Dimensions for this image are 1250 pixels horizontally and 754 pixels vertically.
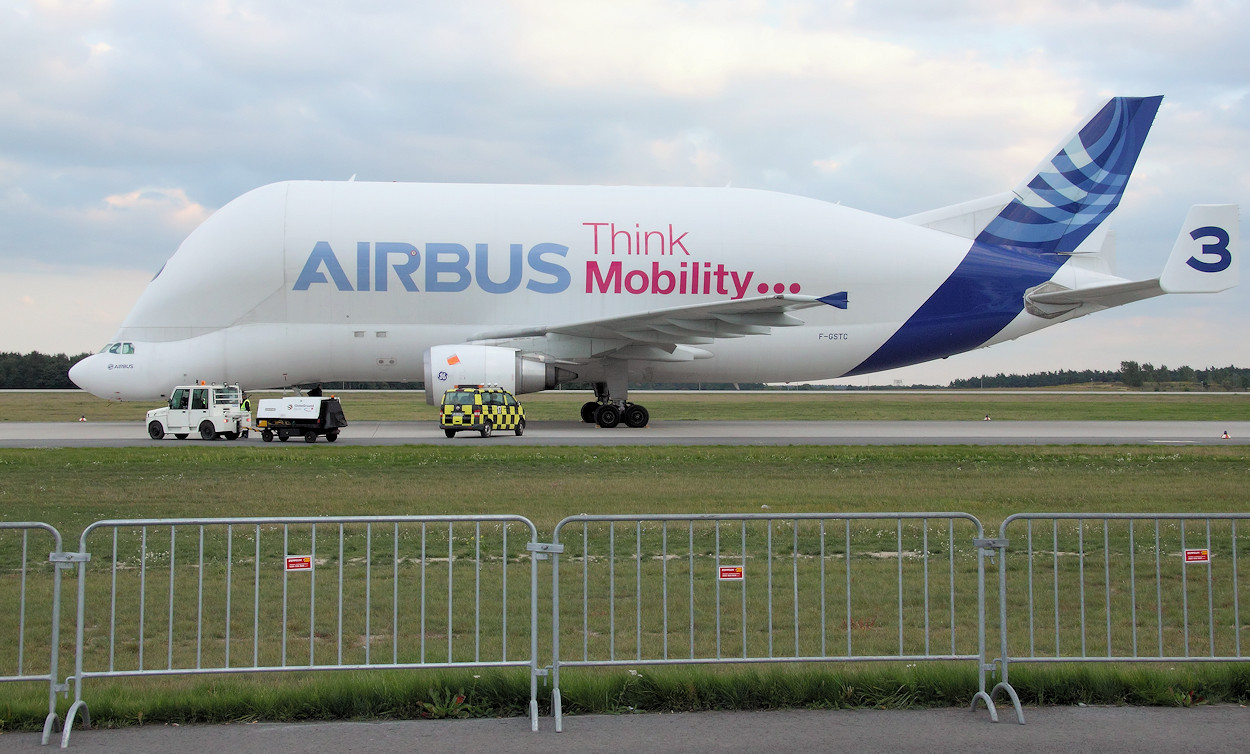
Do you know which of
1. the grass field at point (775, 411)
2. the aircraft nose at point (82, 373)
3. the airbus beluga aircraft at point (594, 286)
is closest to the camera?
the aircraft nose at point (82, 373)

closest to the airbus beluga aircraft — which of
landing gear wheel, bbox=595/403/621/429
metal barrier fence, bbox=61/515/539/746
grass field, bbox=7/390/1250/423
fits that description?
landing gear wheel, bbox=595/403/621/429

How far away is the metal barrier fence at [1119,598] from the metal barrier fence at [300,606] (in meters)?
3.19

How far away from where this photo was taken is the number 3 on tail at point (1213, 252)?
29.0 meters

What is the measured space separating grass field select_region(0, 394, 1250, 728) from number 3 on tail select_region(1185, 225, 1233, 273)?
31.5ft

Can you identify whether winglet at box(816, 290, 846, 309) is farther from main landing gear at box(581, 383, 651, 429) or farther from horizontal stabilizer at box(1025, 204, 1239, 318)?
horizontal stabilizer at box(1025, 204, 1239, 318)

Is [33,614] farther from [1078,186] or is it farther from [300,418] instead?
[1078,186]

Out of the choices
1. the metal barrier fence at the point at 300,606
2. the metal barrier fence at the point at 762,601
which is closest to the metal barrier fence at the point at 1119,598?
the metal barrier fence at the point at 762,601

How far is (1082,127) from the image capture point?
31.6 meters

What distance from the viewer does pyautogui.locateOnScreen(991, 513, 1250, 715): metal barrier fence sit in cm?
A: 624

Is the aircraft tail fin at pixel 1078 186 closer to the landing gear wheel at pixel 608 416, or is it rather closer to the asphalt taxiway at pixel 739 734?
the landing gear wheel at pixel 608 416

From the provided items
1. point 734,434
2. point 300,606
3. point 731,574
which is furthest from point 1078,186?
point 300,606

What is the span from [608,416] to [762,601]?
70.5 feet

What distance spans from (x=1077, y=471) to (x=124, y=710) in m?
15.7

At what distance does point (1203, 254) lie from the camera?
29.0 metres
